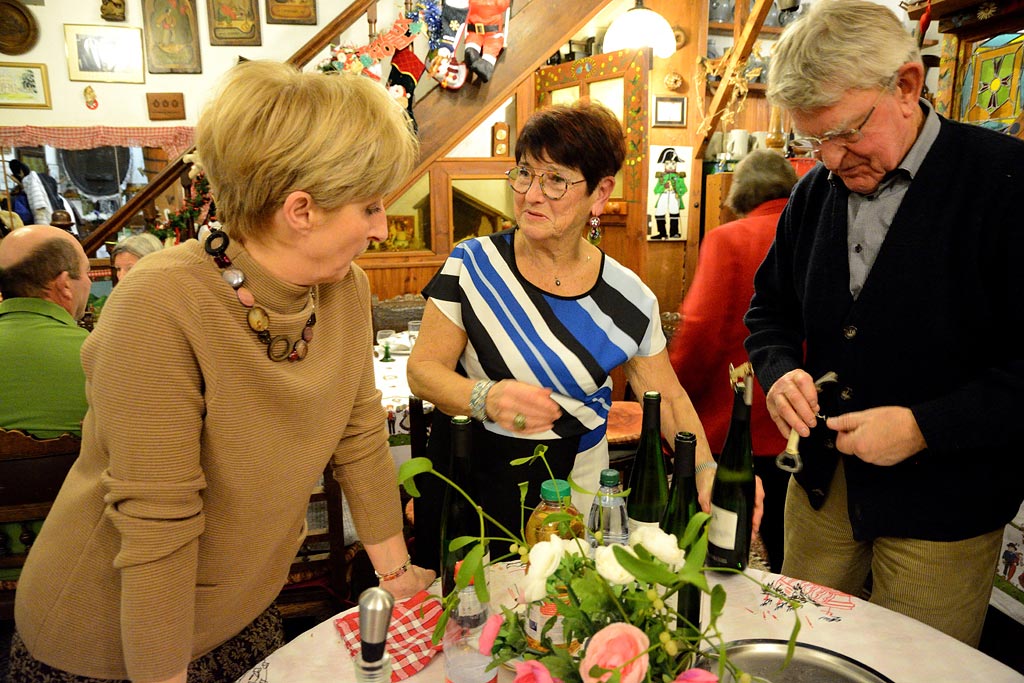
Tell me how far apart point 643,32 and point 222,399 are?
536 cm

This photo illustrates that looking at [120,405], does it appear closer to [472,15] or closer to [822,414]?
[822,414]

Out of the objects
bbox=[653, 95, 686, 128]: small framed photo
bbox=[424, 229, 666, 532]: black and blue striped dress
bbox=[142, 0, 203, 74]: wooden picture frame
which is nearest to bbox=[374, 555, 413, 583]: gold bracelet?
bbox=[424, 229, 666, 532]: black and blue striped dress

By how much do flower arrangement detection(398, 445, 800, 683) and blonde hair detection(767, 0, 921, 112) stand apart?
0.98m

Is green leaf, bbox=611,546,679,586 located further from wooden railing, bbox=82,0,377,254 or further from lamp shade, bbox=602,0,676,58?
lamp shade, bbox=602,0,676,58

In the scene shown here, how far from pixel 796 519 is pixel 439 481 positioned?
852 mm

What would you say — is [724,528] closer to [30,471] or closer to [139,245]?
[30,471]

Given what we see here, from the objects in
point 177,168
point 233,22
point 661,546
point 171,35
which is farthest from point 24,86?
point 661,546

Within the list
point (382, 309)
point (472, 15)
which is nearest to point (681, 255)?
point (472, 15)

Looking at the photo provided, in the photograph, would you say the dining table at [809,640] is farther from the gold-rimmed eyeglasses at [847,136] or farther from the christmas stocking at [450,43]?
the christmas stocking at [450,43]

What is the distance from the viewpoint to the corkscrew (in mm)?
1344

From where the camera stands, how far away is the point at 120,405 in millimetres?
943

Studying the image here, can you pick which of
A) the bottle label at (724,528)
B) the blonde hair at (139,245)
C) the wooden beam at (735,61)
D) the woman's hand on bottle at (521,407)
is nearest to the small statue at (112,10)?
the blonde hair at (139,245)

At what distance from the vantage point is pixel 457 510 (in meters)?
1.25

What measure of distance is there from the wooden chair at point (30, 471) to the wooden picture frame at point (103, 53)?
6.00m
